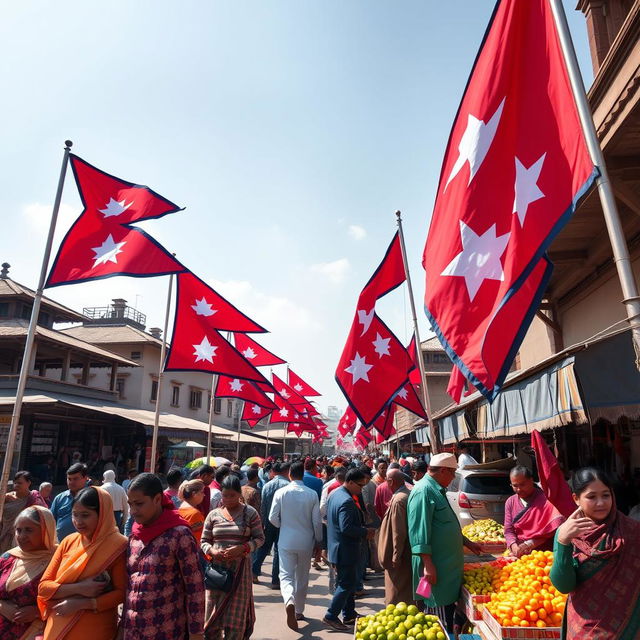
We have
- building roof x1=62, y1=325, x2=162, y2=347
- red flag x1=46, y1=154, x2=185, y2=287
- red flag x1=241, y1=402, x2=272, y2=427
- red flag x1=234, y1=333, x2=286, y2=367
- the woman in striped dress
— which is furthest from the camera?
building roof x1=62, y1=325, x2=162, y2=347

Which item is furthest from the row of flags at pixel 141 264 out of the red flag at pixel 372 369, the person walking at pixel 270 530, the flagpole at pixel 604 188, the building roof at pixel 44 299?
the building roof at pixel 44 299

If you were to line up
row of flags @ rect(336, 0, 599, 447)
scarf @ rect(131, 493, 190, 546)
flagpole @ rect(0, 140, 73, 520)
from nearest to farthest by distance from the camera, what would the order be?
1. row of flags @ rect(336, 0, 599, 447)
2. scarf @ rect(131, 493, 190, 546)
3. flagpole @ rect(0, 140, 73, 520)

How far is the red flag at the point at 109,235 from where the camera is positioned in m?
6.84

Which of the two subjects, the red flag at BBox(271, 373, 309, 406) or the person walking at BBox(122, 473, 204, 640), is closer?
the person walking at BBox(122, 473, 204, 640)

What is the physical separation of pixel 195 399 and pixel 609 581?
121 ft

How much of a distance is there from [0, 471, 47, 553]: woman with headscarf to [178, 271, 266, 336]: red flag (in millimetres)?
3440

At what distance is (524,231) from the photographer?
3.18 m

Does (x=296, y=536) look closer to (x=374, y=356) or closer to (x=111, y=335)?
(x=374, y=356)

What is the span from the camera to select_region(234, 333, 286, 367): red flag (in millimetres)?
15328

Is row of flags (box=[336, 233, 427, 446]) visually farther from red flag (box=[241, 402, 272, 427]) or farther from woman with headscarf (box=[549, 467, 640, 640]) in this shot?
red flag (box=[241, 402, 272, 427])

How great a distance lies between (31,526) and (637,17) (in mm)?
7012

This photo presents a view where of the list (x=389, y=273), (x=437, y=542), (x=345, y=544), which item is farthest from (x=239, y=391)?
(x=437, y=542)

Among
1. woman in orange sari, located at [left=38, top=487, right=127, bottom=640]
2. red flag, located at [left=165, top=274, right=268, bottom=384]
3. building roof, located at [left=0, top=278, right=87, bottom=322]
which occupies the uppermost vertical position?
building roof, located at [left=0, top=278, right=87, bottom=322]

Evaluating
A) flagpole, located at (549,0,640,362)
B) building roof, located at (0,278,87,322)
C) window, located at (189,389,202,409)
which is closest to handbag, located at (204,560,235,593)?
flagpole, located at (549,0,640,362)
